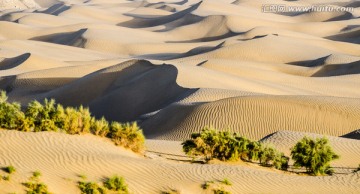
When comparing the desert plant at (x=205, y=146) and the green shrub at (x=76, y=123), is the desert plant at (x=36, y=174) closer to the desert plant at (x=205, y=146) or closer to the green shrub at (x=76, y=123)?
the green shrub at (x=76, y=123)

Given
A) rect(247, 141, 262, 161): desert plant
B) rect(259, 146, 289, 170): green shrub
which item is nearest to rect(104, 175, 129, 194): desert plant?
rect(247, 141, 262, 161): desert plant

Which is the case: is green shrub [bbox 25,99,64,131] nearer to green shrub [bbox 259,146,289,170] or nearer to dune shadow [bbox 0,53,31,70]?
green shrub [bbox 259,146,289,170]

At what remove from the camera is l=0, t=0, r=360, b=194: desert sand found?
10156 mm

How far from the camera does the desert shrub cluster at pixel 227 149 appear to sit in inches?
476

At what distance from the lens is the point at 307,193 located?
33.6ft

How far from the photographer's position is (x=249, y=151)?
40.5 feet

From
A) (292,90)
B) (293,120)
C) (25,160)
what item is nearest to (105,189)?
(25,160)

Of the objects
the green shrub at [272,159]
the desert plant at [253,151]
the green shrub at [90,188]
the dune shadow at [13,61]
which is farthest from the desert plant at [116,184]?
the dune shadow at [13,61]

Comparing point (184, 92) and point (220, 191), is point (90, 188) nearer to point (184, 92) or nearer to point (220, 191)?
point (220, 191)

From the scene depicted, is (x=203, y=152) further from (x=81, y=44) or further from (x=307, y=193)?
(x=81, y=44)

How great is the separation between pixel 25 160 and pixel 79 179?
1079mm

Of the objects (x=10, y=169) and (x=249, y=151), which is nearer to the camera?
(x=10, y=169)

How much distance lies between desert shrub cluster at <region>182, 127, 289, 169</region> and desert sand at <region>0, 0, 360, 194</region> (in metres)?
0.31

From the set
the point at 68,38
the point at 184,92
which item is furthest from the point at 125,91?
the point at 68,38
